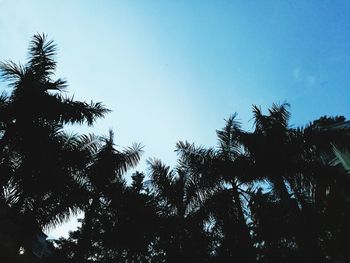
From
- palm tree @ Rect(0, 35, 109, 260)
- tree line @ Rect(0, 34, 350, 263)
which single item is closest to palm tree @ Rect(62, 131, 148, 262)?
tree line @ Rect(0, 34, 350, 263)

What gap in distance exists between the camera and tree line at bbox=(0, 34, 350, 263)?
10.7 m

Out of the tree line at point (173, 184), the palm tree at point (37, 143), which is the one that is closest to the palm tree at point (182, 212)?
the tree line at point (173, 184)

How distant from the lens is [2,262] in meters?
7.68

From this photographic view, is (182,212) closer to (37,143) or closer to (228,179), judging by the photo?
(228,179)

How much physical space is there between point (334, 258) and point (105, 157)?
1298 centimetres

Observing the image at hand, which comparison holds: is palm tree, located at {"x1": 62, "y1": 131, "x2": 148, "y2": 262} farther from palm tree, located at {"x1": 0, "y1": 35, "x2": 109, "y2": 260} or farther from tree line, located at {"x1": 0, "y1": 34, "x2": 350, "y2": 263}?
palm tree, located at {"x1": 0, "y1": 35, "x2": 109, "y2": 260}

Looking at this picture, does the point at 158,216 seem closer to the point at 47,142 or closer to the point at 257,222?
the point at 257,222

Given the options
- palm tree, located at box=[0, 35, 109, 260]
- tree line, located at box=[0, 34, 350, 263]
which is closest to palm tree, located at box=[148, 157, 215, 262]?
tree line, located at box=[0, 34, 350, 263]

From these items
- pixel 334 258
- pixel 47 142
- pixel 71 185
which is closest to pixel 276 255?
pixel 334 258

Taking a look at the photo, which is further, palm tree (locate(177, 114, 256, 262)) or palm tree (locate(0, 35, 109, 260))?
palm tree (locate(177, 114, 256, 262))

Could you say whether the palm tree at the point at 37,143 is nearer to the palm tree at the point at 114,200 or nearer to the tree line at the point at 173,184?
the tree line at the point at 173,184

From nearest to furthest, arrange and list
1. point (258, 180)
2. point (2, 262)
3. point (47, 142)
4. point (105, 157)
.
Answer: point (2, 262) < point (47, 142) < point (258, 180) < point (105, 157)

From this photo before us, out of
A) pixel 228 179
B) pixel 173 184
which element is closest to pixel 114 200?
pixel 173 184

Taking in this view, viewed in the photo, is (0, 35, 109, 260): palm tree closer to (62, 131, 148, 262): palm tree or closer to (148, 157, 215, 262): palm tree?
(62, 131, 148, 262): palm tree
